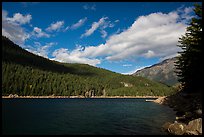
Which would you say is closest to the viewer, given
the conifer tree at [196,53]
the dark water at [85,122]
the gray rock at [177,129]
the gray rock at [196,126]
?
the gray rock at [196,126]

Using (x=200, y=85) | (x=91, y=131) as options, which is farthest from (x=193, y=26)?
(x=91, y=131)

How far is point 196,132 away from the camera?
3106 cm

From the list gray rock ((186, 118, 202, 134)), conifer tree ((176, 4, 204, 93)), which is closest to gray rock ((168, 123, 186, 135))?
gray rock ((186, 118, 202, 134))

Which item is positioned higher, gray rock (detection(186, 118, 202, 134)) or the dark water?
gray rock (detection(186, 118, 202, 134))

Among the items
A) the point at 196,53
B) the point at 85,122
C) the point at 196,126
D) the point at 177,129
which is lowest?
the point at 85,122

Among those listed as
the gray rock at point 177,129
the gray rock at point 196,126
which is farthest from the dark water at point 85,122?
the gray rock at point 196,126

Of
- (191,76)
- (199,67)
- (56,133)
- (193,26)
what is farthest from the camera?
(191,76)

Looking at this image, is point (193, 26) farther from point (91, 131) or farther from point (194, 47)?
point (91, 131)

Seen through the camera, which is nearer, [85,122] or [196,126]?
[196,126]

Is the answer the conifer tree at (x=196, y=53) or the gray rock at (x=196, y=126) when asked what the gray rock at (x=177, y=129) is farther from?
the conifer tree at (x=196, y=53)

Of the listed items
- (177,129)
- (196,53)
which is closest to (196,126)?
(177,129)

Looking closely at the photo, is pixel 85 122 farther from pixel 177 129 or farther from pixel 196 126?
pixel 196 126

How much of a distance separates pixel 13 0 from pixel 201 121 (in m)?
27.8

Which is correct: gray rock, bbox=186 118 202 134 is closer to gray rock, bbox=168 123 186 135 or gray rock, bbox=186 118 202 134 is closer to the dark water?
gray rock, bbox=168 123 186 135
